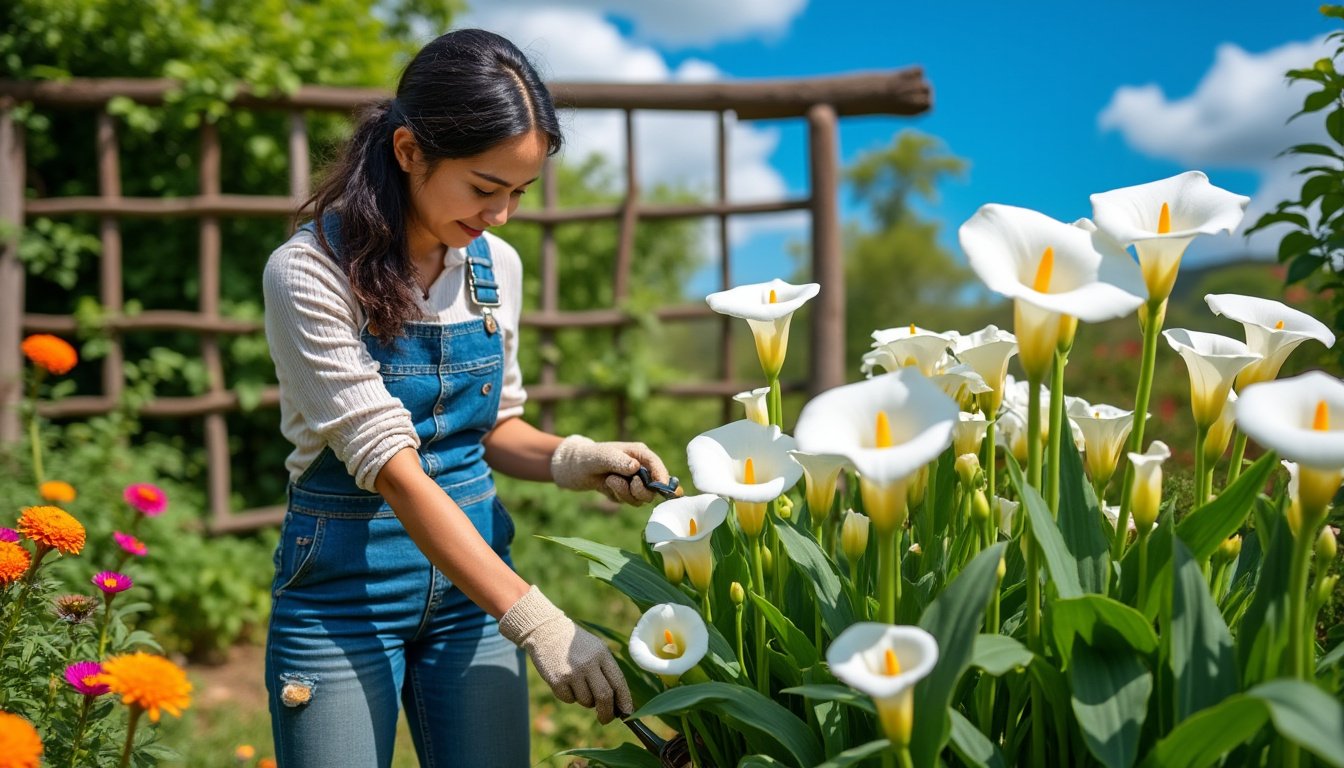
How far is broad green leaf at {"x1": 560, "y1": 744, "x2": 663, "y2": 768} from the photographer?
1178 millimetres

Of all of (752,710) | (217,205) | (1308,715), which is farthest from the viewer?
(217,205)

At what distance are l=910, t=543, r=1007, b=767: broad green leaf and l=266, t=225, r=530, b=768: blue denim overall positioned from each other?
93 centimetres

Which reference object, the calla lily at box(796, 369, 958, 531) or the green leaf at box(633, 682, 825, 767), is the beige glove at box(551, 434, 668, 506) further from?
the calla lily at box(796, 369, 958, 531)

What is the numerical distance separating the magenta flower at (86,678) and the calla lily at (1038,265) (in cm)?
100

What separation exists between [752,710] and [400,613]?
2.44ft

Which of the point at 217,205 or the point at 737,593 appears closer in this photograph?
the point at 737,593

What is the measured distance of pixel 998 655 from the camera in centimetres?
88

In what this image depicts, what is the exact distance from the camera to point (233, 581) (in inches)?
137

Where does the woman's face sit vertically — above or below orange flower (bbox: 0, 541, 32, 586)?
above

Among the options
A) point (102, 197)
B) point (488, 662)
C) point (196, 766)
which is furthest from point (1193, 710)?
point (102, 197)

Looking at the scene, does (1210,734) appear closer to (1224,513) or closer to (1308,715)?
(1308,715)

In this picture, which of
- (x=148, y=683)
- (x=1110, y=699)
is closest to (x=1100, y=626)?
(x=1110, y=699)

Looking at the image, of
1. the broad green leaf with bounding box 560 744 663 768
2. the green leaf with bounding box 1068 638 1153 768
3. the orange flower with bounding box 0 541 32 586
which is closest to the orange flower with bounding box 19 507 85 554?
the orange flower with bounding box 0 541 32 586

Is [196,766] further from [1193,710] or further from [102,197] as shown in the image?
[1193,710]
